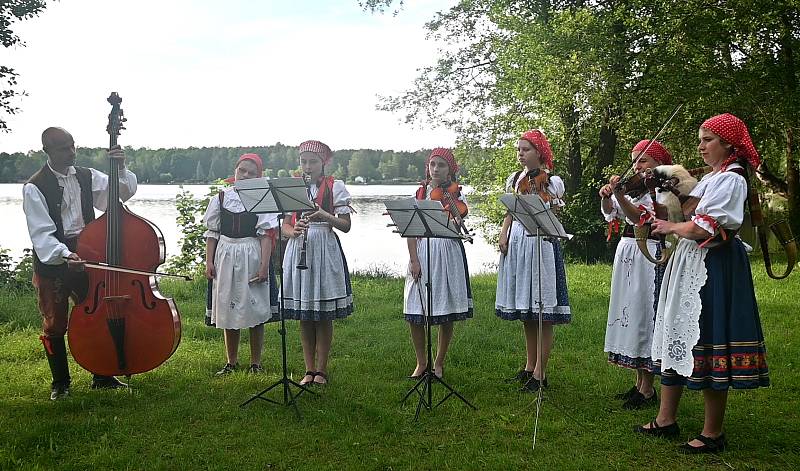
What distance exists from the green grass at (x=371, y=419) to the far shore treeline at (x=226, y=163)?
242cm

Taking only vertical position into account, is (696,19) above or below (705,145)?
above

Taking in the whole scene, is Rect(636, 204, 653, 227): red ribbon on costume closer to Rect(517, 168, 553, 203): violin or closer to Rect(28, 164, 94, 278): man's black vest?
Rect(517, 168, 553, 203): violin

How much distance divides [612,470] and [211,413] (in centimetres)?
243

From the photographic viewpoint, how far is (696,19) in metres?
10.9

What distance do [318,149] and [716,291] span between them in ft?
9.02

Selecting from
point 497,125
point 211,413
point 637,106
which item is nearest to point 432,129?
point 497,125

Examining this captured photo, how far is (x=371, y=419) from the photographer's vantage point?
4238 millimetres

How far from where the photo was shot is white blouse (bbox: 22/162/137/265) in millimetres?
4262

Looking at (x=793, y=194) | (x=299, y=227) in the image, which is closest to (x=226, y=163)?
(x=299, y=227)

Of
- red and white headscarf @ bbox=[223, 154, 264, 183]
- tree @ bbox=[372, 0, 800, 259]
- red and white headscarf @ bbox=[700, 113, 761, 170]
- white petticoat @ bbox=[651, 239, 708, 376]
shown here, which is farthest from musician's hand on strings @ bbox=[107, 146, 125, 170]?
tree @ bbox=[372, 0, 800, 259]

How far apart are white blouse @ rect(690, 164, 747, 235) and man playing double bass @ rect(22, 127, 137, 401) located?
3.52 metres

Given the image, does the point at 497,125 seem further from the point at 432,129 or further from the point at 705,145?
the point at 705,145

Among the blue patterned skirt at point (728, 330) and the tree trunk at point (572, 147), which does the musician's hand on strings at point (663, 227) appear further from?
the tree trunk at point (572, 147)

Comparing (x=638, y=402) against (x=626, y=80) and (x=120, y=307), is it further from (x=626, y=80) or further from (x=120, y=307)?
(x=626, y=80)
